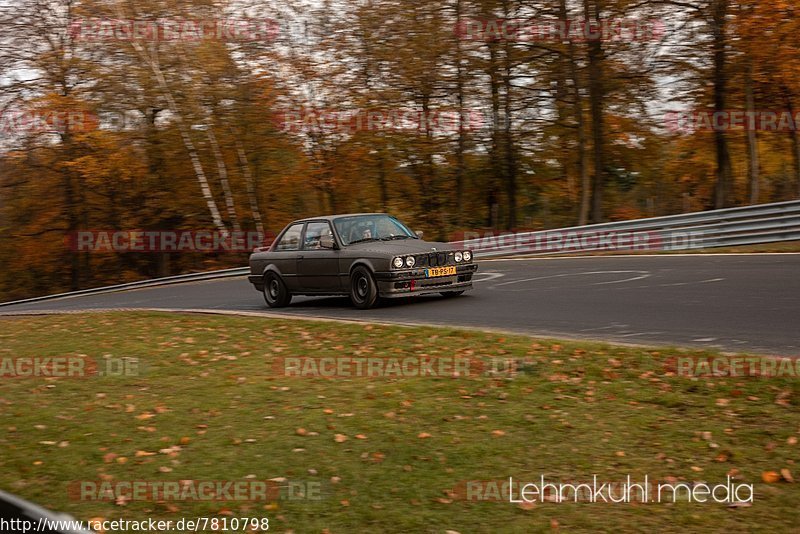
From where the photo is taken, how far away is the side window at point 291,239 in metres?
15.2

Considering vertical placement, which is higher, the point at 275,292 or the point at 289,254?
the point at 289,254

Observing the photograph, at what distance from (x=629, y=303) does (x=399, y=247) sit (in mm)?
3741

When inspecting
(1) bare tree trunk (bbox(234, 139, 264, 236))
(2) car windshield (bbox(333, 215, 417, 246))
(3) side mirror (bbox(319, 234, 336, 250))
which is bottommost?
(3) side mirror (bbox(319, 234, 336, 250))

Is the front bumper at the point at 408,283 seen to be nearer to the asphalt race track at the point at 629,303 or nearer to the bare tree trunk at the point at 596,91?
the asphalt race track at the point at 629,303

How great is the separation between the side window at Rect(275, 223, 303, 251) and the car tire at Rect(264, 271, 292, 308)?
1.73 ft

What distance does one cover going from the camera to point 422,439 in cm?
623

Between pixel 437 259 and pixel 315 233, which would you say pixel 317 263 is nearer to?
pixel 315 233

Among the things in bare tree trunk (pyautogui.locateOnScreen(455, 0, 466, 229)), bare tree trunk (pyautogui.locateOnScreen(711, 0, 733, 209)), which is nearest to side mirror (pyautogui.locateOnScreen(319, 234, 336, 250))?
bare tree trunk (pyautogui.locateOnScreen(711, 0, 733, 209))

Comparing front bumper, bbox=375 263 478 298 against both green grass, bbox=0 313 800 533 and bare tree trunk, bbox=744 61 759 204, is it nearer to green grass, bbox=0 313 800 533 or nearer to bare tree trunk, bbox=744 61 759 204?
green grass, bbox=0 313 800 533

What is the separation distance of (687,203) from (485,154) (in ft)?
26.0

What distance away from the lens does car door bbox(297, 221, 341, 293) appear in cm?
1418

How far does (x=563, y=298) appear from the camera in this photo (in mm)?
12844

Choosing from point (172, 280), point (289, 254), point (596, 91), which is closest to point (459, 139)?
point (596, 91)

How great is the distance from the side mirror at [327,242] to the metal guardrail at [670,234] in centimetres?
962
